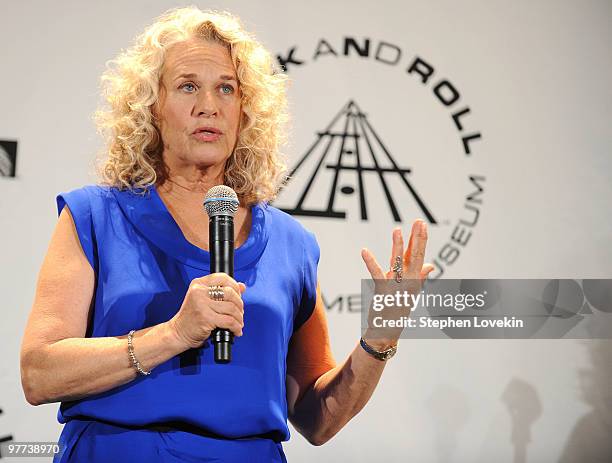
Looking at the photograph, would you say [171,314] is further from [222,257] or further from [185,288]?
[222,257]

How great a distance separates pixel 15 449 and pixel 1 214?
2.61 feet

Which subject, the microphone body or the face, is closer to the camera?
the microphone body

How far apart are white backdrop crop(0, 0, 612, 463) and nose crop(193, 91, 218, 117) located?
1371 millimetres

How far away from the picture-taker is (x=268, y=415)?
5.40 ft

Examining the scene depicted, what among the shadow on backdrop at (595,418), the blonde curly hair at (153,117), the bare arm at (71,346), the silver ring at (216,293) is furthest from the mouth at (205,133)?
the shadow on backdrop at (595,418)

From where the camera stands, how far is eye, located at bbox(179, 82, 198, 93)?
1.80 m

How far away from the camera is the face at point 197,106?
178cm

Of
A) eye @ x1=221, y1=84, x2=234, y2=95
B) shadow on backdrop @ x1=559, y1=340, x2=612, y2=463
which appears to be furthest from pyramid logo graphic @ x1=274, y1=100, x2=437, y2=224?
eye @ x1=221, y1=84, x2=234, y2=95

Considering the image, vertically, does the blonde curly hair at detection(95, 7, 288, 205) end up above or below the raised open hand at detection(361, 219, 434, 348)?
above

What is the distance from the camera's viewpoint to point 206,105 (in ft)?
5.82

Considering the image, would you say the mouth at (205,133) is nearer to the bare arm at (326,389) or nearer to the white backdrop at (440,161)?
the bare arm at (326,389)

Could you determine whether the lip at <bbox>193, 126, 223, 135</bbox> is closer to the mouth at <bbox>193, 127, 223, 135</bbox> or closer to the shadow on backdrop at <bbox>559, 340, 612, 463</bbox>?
the mouth at <bbox>193, 127, 223, 135</bbox>

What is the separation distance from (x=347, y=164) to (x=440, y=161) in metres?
0.39

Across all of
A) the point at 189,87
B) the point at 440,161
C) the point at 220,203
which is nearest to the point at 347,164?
the point at 440,161
